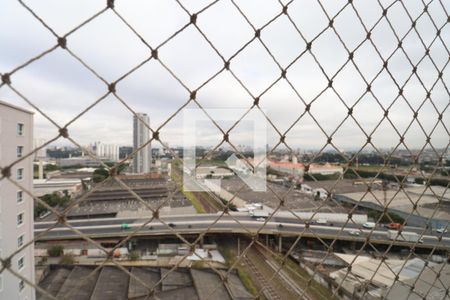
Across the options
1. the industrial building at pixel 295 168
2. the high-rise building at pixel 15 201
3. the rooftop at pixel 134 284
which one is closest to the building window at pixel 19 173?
the high-rise building at pixel 15 201

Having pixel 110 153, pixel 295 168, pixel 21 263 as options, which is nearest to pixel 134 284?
pixel 21 263

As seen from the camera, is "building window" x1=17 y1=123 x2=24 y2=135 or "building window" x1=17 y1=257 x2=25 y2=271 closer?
"building window" x1=17 y1=123 x2=24 y2=135

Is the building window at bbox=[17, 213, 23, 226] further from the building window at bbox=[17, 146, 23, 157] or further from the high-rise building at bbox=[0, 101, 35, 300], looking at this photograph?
the building window at bbox=[17, 146, 23, 157]

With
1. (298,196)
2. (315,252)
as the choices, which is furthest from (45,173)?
(298,196)

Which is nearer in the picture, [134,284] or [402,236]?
[402,236]

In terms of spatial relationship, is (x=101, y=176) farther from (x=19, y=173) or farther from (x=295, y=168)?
(x=295, y=168)

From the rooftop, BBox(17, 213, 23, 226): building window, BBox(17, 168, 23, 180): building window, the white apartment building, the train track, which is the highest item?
the white apartment building

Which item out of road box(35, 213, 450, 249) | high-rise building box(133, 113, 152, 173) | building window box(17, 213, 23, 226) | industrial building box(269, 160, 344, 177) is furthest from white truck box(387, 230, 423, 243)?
building window box(17, 213, 23, 226)

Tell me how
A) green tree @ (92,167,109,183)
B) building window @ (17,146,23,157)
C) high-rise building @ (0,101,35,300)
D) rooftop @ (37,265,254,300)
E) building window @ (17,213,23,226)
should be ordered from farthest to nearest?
1. rooftop @ (37,265,254,300)
2. building window @ (17,213,23,226)
3. building window @ (17,146,23,157)
4. high-rise building @ (0,101,35,300)
5. green tree @ (92,167,109,183)

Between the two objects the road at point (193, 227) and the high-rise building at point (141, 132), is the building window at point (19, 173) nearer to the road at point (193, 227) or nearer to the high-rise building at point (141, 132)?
the high-rise building at point (141, 132)
